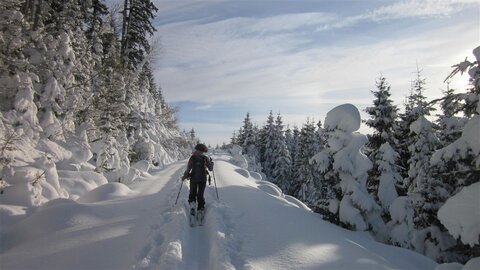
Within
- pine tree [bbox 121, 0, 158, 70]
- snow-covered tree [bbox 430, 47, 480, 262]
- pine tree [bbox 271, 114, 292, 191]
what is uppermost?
pine tree [bbox 121, 0, 158, 70]

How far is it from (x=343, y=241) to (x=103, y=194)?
770 centimetres

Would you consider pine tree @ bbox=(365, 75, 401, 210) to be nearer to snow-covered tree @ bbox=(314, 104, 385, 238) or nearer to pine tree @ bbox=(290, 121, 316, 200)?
snow-covered tree @ bbox=(314, 104, 385, 238)

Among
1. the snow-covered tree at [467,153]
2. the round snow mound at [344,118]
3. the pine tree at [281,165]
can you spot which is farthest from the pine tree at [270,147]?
the snow-covered tree at [467,153]

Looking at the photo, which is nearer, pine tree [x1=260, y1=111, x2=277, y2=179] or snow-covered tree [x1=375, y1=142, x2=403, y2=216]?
snow-covered tree [x1=375, y1=142, x2=403, y2=216]

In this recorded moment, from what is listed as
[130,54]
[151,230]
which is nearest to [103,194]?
[151,230]

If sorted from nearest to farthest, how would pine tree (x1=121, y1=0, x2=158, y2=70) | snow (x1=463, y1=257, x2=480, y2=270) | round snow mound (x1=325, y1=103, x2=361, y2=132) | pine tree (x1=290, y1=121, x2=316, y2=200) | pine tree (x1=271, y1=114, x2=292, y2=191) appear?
snow (x1=463, y1=257, x2=480, y2=270), round snow mound (x1=325, y1=103, x2=361, y2=132), pine tree (x1=121, y1=0, x2=158, y2=70), pine tree (x1=290, y1=121, x2=316, y2=200), pine tree (x1=271, y1=114, x2=292, y2=191)

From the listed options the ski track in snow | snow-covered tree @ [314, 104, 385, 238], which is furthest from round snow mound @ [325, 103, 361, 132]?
the ski track in snow

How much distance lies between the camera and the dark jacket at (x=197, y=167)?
10852 millimetres

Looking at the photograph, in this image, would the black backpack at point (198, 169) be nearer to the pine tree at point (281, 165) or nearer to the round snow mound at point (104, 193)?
the round snow mound at point (104, 193)

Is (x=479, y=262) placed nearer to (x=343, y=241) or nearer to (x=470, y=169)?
(x=470, y=169)

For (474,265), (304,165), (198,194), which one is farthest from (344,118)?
(304,165)

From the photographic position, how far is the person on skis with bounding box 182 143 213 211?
10.7 metres

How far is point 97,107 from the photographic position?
19.4 m

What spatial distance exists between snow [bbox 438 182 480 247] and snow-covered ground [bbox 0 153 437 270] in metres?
2.07
